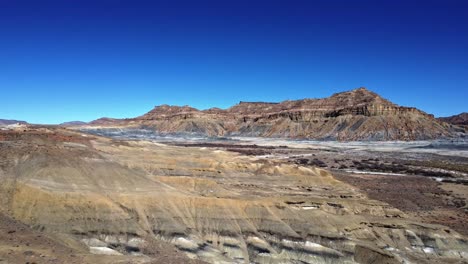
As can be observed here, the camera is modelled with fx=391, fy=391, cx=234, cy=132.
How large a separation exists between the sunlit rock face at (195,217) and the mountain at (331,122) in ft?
364

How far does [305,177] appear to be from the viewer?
34031 millimetres

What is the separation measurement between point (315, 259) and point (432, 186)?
3007 cm

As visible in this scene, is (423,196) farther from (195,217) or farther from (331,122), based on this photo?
(331,122)

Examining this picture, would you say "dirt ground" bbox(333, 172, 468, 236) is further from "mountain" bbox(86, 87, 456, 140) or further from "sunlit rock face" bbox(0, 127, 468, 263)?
"mountain" bbox(86, 87, 456, 140)

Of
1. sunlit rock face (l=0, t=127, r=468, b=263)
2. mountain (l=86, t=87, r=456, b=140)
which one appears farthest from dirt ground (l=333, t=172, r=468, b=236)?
mountain (l=86, t=87, r=456, b=140)

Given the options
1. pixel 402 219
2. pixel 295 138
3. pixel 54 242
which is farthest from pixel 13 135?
pixel 295 138

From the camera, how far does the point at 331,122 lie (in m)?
149

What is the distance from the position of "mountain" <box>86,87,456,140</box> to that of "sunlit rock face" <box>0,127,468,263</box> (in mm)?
110978

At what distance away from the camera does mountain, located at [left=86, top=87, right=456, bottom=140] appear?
5207 inches

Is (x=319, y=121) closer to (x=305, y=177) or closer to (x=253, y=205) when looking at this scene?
(x=305, y=177)

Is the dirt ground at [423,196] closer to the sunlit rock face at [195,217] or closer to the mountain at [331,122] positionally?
the sunlit rock face at [195,217]

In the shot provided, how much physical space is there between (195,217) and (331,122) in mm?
132959

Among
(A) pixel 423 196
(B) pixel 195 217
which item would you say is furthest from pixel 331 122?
(B) pixel 195 217

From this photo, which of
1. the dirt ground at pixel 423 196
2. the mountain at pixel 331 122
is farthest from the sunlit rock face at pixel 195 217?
the mountain at pixel 331 122
